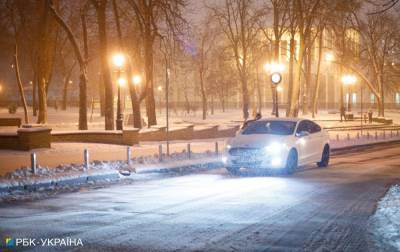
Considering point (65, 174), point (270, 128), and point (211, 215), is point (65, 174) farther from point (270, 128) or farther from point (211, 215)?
point (211, 215)

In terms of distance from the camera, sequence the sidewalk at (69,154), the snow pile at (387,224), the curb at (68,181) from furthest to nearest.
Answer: the sidewalk at (69,154), the curb at (68,181), the snow pile at (387,224)

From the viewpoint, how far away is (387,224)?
10234 millimetres

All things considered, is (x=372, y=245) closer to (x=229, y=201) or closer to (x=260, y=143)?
(x=229, y=201)

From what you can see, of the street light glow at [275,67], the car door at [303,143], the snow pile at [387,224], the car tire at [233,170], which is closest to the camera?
the snow pile at [387,224]

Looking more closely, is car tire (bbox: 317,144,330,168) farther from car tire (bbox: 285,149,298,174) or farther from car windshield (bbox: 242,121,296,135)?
car tire (bbox: 285,149,298,174)

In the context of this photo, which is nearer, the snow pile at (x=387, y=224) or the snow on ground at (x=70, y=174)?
the snow pile at (x=387, y=224)

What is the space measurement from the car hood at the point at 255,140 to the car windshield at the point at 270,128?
715 mm

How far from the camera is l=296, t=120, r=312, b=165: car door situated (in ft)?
64.0

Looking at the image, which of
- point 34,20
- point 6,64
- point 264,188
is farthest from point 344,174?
point 6,64

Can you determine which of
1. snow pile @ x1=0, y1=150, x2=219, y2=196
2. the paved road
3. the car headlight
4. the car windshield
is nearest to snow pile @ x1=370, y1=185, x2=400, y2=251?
the paved road

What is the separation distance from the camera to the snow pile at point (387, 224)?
8742 millimetres

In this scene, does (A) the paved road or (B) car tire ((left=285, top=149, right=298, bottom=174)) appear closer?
(A) the paved road

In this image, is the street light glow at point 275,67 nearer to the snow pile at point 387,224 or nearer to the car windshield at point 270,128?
the car windshield at point 270,128

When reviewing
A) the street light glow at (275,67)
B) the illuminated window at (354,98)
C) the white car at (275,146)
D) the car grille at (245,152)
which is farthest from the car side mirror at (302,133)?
the illuminated window at (354,98)
